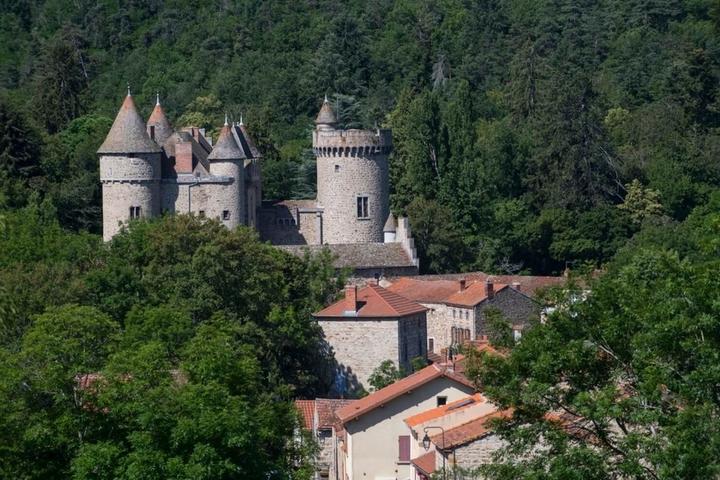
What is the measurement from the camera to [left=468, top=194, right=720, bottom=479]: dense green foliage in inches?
1300

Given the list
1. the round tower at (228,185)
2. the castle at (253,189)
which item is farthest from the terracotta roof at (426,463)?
the round tower at (228,185)

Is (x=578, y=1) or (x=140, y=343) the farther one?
(x=578, y=1)

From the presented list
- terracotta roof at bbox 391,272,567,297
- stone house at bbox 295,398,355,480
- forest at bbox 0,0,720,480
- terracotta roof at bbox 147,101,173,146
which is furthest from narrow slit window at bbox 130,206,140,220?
stone house at bbox 295,398,355,480

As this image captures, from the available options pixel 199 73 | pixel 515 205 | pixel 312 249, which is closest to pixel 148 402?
pixel 312 249

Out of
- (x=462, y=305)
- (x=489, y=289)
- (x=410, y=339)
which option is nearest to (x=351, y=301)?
(x=410, y=339)

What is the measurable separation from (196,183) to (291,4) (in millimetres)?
61092

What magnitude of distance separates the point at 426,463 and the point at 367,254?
3766 cm

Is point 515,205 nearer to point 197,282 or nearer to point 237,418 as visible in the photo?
point 197,282

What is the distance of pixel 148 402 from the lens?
1670 inches

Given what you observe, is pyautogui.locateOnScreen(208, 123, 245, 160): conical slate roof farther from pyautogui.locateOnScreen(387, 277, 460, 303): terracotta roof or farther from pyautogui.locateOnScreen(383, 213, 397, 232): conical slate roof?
pyautogui.locateOnScreen(387, 277, 460, 303): terracotta roof

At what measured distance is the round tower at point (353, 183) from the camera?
286ft

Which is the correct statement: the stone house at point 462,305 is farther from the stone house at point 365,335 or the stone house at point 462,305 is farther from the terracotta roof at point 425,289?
the stone house at point 365,335

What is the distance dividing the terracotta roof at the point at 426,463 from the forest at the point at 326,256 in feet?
8.44

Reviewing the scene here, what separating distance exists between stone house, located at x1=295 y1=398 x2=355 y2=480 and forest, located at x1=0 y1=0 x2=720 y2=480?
127 centimetres
